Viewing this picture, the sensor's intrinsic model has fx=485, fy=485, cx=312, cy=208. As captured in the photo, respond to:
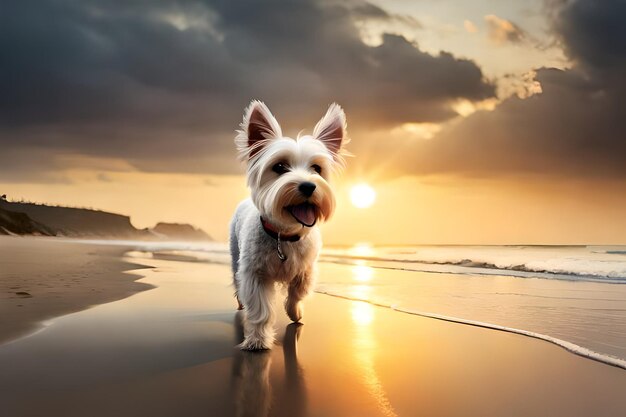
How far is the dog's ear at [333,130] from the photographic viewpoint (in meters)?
4.66

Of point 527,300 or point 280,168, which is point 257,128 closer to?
point 280,168

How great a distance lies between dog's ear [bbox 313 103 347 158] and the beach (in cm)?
182

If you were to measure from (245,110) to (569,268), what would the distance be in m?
10.5

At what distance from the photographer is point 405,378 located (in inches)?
130

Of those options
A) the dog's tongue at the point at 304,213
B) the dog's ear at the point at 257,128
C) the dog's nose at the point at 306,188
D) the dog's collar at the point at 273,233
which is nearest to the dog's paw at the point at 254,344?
the dog's collar at the point at 273,233

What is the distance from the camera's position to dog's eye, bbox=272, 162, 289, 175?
13.7 feet

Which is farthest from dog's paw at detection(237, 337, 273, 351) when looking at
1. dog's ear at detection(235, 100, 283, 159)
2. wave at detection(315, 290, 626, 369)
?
wave at detection(315, 290, 626, 369)

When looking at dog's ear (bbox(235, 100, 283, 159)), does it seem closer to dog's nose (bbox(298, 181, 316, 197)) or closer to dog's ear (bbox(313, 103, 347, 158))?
dog's ear (bbox(313, 103, 347, 158))

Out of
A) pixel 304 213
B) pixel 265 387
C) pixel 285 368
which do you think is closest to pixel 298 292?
pixel 304 213

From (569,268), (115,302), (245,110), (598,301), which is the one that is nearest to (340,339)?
(245,110)

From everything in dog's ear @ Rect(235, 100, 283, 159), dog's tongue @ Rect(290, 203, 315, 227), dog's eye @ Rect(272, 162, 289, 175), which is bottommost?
dog's tongue @ Rect(290, 203, 315, 227)

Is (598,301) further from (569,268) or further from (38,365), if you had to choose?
(38,365)

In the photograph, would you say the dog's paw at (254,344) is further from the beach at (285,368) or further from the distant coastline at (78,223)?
the distant coastline at (78,223)

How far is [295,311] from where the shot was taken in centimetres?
526
